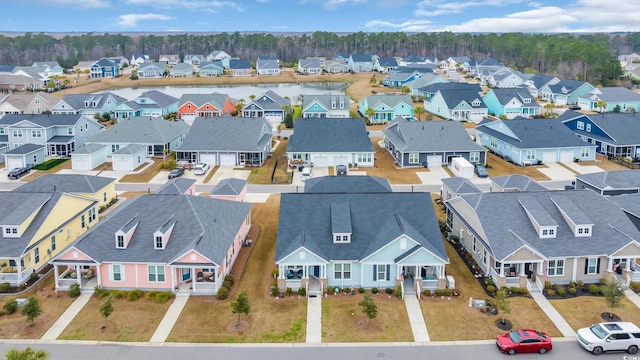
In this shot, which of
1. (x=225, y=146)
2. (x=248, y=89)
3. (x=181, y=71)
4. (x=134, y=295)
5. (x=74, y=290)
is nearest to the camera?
(x=134, y=295)

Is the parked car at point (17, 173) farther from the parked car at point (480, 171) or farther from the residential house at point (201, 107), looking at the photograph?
the parked car at point (480, 171)

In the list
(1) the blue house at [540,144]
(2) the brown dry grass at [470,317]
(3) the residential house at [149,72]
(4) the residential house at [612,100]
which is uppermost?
(3) the residential house at [149,72]

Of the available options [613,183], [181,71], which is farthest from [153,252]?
[181,71]

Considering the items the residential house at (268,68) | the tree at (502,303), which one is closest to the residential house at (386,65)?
the residential house at (268,68)

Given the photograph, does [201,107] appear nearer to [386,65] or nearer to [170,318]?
[170,318]

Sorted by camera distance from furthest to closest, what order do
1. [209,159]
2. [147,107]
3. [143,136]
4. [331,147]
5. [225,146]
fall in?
[147,107], [143,136], [209,159], [225,146], [331,147]

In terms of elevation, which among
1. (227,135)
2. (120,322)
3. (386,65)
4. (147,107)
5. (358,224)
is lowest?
(120,322)

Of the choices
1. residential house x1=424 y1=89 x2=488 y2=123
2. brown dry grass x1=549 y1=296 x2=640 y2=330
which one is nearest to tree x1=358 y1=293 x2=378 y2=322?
brown dry grass x1=549 y1=296 x2=640 y2=330
